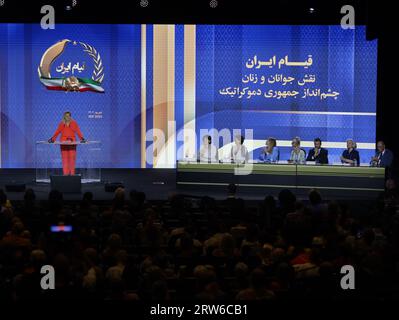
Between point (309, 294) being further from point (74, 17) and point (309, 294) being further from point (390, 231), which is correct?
point (74, 17)

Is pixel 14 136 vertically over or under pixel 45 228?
over

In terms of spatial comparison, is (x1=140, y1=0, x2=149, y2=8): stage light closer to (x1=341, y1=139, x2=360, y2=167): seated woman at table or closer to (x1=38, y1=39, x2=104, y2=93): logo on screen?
(x1=38, y1=39, x2=104, y2=93): logo on screen

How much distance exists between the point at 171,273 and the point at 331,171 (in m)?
6.49

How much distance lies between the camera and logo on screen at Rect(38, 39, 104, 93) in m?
14.5

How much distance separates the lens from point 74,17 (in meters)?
13.8

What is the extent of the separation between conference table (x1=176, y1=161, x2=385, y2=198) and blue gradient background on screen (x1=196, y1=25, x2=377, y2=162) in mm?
2945

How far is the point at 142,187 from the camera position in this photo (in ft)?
40.4

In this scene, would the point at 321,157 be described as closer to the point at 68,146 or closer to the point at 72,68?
the point at 68,146

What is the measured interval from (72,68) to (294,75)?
14.2 feet

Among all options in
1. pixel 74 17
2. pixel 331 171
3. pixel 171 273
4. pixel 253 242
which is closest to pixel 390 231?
pixel 253 242

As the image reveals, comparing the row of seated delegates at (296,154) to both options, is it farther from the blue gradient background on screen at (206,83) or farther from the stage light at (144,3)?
the stage light at (144,3)

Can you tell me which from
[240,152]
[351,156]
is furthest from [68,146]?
[351,156]

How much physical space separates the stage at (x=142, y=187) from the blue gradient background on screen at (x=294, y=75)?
1.61 metres

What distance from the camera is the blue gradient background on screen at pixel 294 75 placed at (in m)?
14.6
